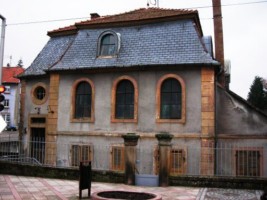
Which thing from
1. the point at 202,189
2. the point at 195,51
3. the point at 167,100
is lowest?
the point at 202,189

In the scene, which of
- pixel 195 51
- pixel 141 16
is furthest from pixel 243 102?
pixel 141 16

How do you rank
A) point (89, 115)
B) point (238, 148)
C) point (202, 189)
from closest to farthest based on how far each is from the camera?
point (202, 189) → point (238, 148) → point (89, 115)

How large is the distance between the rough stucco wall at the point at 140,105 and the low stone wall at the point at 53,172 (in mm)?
4666

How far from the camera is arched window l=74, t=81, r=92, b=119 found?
20031mm

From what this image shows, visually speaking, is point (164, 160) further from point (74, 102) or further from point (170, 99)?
point (74, 102)

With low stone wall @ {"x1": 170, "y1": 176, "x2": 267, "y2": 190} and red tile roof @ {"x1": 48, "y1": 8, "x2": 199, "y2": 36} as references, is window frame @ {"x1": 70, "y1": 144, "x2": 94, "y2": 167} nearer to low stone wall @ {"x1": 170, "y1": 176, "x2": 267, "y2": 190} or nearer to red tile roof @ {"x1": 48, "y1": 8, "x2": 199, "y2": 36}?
low stone wall @ {"x1": 170, "y1": 176, "x2": 267, "y2": 190}

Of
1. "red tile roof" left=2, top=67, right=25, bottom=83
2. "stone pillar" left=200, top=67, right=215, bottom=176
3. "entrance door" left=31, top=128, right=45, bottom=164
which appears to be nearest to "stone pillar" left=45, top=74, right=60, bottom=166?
"entrance door" left=31, top=128, right=45, bottom=164

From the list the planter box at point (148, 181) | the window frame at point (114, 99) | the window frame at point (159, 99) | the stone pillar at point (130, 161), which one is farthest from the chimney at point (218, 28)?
the planter box at point (148, 181)

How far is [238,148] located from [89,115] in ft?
26.8

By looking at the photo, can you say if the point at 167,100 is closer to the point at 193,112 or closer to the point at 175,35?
the point at 193,112

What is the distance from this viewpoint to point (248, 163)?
17219mm

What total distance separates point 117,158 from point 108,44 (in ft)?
21.3

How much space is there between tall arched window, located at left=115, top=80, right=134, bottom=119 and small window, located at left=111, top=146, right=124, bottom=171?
1740 mm

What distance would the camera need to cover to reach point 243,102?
59.2ft
